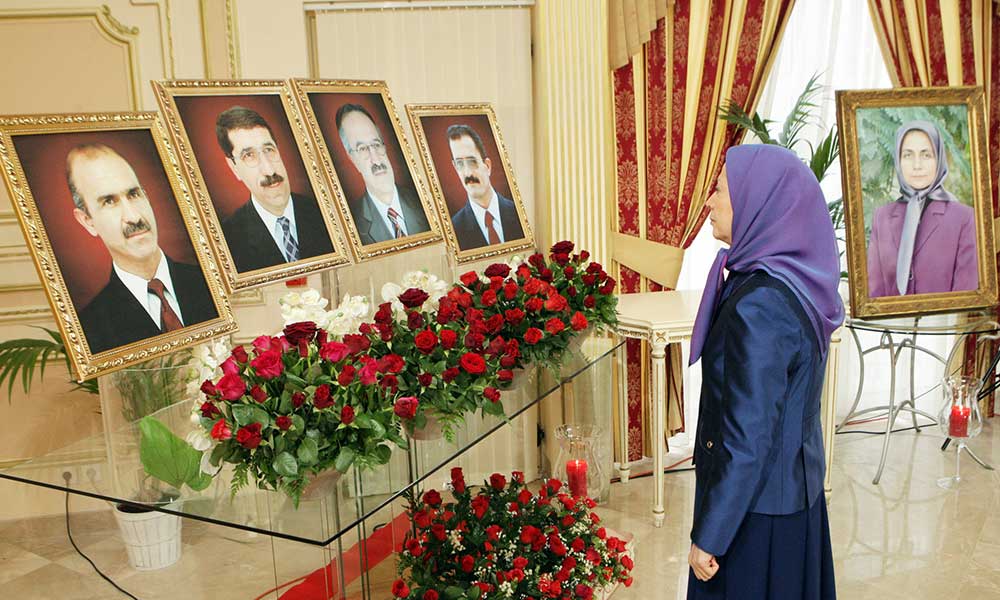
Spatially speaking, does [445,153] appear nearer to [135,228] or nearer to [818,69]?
[135,228]

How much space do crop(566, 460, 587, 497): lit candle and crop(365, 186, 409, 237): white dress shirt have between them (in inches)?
49.6

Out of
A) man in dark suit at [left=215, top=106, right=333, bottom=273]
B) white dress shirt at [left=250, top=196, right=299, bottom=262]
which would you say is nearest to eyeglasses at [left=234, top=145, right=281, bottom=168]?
man in dark suit at [left=215, top=106, right=333, bottom=273]

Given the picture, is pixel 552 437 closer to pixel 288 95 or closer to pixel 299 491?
pixel 288 95

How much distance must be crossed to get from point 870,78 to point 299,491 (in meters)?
4.24

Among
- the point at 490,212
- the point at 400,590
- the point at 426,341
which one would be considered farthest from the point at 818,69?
the point at 400,590

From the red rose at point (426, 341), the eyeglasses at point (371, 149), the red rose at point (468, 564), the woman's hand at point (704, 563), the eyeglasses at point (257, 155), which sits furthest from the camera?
the eyeglasses at point (371, 149)

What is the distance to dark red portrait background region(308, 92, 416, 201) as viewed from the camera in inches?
114

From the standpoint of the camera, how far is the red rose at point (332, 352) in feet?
6.21

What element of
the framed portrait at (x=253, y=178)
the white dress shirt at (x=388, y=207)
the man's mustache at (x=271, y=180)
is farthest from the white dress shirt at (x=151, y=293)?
the white dress shirt at (x=388, y=207)

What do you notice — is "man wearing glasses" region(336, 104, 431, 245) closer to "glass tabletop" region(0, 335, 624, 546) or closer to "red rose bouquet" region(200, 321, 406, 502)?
"glass tabletop" region(0, 335, 624, 546)

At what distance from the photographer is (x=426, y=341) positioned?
7.15 feet

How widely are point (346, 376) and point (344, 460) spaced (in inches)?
7.4

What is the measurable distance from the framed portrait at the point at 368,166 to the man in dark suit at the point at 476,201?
0.18 m

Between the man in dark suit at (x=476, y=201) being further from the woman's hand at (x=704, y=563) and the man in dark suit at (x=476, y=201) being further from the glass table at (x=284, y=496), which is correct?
the woman's hand at (x=704, y=563)
